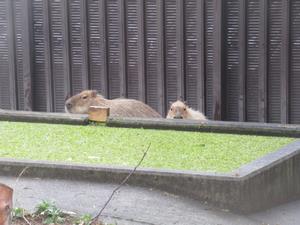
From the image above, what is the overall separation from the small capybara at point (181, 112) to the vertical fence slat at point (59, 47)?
6.60ft

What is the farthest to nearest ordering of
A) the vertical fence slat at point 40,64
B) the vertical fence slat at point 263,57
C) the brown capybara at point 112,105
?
the vertical fence slat at point 40,64, the vertical fence slat at point 263,57, the brown capybara at point 112,105

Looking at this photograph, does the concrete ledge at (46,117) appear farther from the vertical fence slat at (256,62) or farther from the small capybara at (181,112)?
the vertical fence slat at (256,62)

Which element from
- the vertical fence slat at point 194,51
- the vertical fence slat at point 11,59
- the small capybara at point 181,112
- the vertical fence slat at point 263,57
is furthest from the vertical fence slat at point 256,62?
the vertical fence slat at point 11,59

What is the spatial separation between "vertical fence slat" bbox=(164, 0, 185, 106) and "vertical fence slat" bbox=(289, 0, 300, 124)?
4.80 feet

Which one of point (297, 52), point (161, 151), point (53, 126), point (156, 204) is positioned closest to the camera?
point (156, 204)

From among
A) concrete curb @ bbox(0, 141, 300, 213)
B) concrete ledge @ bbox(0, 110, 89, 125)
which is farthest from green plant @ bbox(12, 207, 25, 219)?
concrete ledge @ bbox(0, 110, 89, 125)

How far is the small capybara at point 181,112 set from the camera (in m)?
10.3

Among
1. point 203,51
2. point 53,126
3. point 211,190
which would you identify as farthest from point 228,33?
point 211,190

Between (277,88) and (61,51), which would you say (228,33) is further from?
(61,51)

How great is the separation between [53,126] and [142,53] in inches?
118

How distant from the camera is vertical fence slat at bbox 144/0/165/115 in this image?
11.4 m

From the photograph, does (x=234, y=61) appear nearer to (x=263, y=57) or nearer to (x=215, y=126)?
(x=263, y=57)

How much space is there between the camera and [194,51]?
37.2ft

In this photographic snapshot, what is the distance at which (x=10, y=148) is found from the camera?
7.66 m
